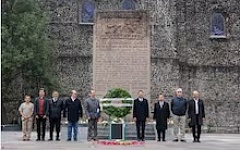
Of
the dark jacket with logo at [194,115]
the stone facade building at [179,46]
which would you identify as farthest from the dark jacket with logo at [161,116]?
the stone facade building at [179,46]

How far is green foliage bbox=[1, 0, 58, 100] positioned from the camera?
103ft

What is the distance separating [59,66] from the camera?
37.6 m

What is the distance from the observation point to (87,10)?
Answer: 38.4 m

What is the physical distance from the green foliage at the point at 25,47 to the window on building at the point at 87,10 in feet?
14.0

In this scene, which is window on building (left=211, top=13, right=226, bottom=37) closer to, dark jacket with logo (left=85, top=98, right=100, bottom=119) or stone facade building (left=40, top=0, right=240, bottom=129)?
stone facade building (left=40, top=0, right=240, bottom=129)

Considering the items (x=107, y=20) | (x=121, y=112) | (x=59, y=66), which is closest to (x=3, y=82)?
(x=59, y=66)

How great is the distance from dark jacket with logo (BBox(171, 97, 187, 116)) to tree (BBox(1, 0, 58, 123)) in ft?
43.1

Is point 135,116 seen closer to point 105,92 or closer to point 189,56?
point 105,92

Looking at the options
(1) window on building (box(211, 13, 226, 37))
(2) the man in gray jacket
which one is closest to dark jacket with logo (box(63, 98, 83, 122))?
(2) the man in gray jacket

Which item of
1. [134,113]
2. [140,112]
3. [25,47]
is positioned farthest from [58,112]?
[25,47]

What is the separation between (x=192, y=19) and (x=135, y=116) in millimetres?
22533

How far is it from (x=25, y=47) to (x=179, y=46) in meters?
Answer: 12.8

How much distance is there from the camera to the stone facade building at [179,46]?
36.6 metres

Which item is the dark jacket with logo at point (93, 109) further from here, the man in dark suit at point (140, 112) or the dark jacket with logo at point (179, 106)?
the dark jacket with logo at point (179, 106)
